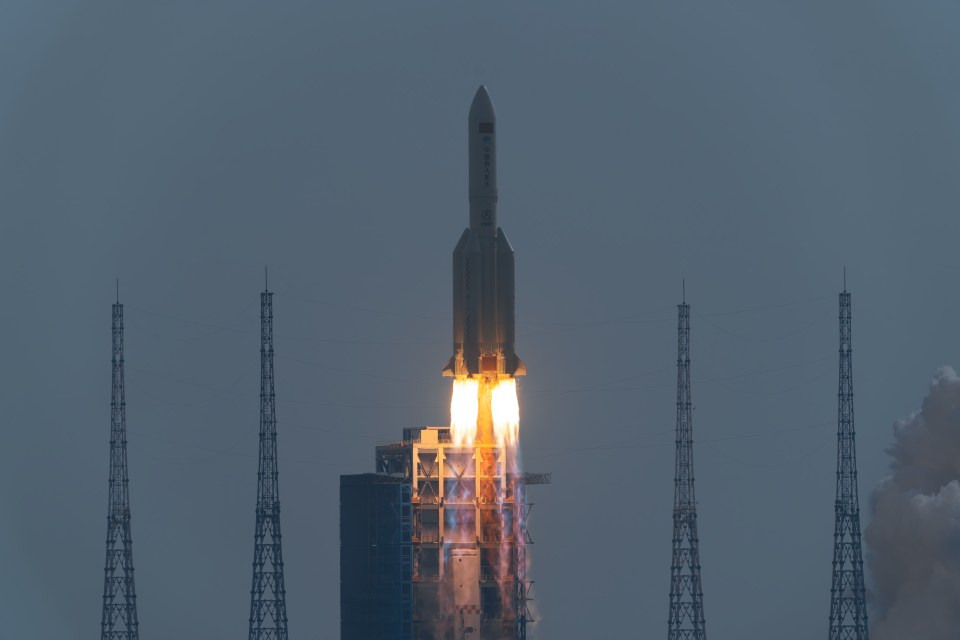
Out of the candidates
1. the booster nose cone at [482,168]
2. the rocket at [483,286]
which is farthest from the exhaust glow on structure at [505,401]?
the booster nose cone at [482,168]

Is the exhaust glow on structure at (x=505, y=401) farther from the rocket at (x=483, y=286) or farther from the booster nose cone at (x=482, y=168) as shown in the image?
the booster nose cone at (x=482, y=168)

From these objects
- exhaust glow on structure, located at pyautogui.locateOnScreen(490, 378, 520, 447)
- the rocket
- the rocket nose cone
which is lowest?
exhaust glow on structure, located at pyautogui.locateOnScreen(490, 378, 520, 447)

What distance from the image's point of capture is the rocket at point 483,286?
198 meters

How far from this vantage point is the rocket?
651 ft

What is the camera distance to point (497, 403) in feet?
655

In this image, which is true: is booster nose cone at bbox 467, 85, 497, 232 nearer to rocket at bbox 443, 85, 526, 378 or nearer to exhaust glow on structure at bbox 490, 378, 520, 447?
rocket at bbox 443, 85, 526, 378

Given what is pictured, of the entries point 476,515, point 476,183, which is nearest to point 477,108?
point 476,183

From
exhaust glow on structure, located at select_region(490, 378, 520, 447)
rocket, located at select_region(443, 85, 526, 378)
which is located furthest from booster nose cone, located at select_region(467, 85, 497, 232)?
exhaust glow on structure, located at select_region(490, 378, 520, 447)

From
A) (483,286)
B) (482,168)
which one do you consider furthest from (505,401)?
(482,168)

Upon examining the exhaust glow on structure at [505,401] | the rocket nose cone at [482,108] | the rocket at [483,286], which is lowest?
the exhaust glow on structure at [505,401]

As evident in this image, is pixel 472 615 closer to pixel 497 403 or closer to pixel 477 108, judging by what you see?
pixel 497 403

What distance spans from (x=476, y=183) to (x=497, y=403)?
423 inches

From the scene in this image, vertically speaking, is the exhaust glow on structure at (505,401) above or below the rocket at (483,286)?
below

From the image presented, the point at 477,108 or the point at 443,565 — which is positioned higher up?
the point at 477,108
